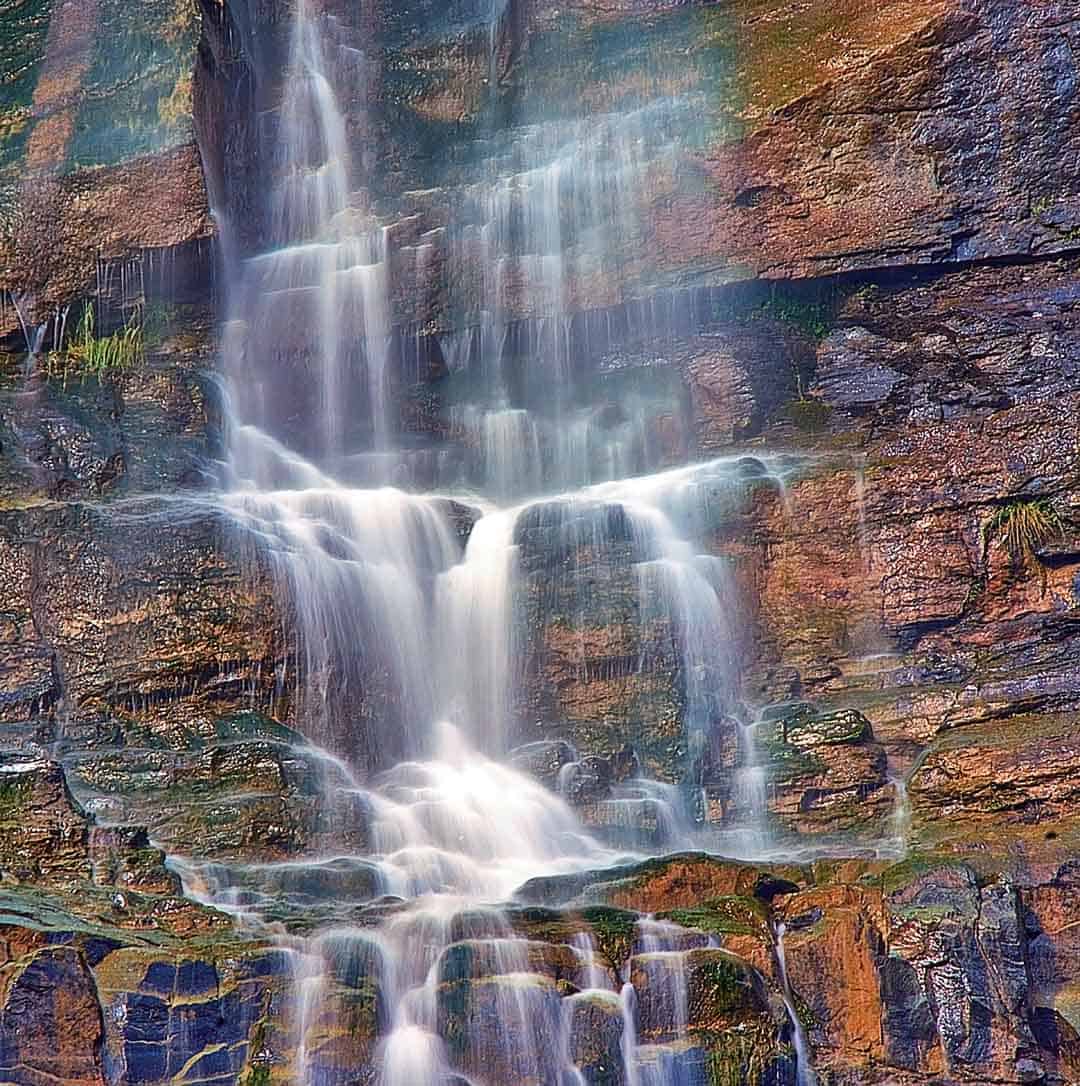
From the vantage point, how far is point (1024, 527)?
46.5 feet

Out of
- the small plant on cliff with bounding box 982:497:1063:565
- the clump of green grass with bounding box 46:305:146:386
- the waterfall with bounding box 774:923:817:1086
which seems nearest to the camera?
the waterfall with bounding box 774:923:817:1086

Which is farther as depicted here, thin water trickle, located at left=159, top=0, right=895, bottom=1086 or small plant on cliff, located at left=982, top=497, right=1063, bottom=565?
small plant on cliff, located at left=982, top=497, right=1063, bottom=565

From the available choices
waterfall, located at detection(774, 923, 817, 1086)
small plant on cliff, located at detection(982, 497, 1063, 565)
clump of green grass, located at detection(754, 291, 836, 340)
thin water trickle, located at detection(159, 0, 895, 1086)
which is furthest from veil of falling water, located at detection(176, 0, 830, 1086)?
small plant on cliff, located at detection(982, 497, 1063, 565)

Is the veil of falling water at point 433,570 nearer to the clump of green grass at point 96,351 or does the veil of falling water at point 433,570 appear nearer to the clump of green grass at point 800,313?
the clump of green grass at point 96,351

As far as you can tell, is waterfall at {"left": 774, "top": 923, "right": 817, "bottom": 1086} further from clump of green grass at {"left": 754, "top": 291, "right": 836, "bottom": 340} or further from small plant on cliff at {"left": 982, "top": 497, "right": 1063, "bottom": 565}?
clump of green grass at {"left": 754, "top": 291, "right": 836, "bottom": 340}

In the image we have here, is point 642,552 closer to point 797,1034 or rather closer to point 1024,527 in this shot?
point 1024,527

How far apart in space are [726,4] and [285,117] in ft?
19.4

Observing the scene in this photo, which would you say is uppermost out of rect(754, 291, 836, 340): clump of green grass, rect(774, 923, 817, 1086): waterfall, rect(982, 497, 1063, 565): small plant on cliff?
rect(754, 291, 836, 340): clump of green grass

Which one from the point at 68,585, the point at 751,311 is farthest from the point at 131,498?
the point at 751,311

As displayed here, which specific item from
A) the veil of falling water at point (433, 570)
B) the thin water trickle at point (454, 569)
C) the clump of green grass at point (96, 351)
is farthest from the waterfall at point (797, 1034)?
the clump of green grass at point (96, 351)

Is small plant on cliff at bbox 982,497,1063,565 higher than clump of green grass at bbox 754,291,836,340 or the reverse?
the reverse

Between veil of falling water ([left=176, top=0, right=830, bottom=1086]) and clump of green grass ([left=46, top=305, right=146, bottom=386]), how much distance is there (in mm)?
1120

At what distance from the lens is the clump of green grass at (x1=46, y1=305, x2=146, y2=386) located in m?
16.4

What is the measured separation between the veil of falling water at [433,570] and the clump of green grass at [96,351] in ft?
3.67
